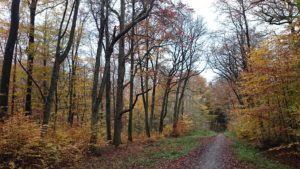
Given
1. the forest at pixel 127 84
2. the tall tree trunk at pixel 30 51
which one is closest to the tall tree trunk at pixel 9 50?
the forest at pixel 127 84

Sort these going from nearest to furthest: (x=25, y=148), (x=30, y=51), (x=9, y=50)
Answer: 1. (x=25, y=148)
2. (x=9, y=50)
3. (x=30, y=51)

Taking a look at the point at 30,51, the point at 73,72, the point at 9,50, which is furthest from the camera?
the point at 73,72

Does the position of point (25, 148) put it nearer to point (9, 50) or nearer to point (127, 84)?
point (9, 50)

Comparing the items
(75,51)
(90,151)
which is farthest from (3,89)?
(75,51)

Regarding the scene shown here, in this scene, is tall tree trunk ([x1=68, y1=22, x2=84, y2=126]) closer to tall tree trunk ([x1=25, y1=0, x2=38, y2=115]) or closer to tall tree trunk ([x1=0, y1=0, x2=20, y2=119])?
tall tree trunk ([x1=25, y1=0, x2=38, y2=115])

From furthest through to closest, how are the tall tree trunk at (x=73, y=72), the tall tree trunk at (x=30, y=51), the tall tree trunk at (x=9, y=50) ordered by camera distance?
the tall tree trunk at (x=73, y=72) < the tall tree trunk at (x=30, y=51) < the tall tree trunk at (x=9, y=50)

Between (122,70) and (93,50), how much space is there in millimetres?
15579

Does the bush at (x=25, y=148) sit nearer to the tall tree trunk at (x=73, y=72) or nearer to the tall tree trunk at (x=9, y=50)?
the tall tree trunk at (x=9, y=50)

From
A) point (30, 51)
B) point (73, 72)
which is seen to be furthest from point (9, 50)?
point (73, 72)

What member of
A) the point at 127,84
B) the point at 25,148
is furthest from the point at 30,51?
the point at 25,148

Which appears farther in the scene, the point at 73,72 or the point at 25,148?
the point at 73,72

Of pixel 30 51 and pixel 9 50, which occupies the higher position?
pixel 30 51

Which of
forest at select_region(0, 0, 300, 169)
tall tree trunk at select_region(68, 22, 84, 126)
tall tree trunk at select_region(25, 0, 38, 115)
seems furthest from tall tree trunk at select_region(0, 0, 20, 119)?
tall tree trunk at select_region(68, 22, 84, 126)

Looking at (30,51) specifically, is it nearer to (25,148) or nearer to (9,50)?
(9,50)
